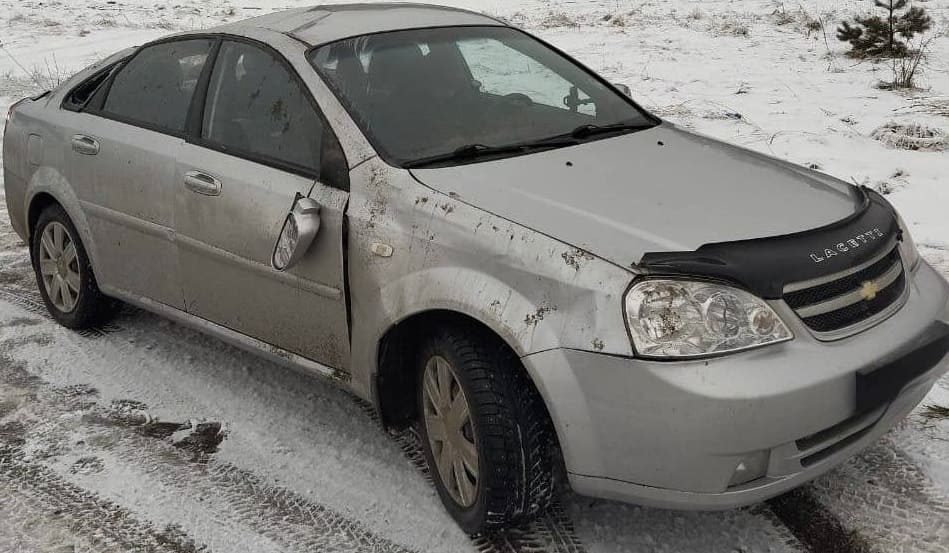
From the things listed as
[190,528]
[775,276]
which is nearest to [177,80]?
[190,528]

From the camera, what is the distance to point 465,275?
109 inches

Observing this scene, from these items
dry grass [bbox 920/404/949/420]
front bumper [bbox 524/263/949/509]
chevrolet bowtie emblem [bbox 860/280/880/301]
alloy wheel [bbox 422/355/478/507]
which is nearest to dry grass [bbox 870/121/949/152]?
dry grass [bbox 920/404/949/420]

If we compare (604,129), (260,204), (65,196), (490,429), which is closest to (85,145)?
(65,196)

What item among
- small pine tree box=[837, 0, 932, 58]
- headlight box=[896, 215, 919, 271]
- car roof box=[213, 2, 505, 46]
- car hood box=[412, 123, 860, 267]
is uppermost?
car roof box=[213, 2, 505, 46]

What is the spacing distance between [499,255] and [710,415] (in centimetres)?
74

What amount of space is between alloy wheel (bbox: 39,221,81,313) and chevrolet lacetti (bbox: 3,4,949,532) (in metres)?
0.13

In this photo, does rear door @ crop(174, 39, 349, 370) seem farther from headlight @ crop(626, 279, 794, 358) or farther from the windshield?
headlight @ crop(626, 279, 794, 358)

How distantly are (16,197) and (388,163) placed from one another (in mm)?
2606

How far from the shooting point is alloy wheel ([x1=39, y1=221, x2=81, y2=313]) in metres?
4.57

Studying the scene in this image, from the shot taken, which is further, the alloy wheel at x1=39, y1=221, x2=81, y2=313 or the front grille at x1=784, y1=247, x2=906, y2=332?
the alloy wheel at x1=39, y1=221, x2=81, y2=313

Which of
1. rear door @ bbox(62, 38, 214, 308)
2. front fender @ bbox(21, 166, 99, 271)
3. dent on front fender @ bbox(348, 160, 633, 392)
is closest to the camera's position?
dent on front fender @ bbox(348, 160, 633, 392)

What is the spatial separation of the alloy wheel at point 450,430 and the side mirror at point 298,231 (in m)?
0.59

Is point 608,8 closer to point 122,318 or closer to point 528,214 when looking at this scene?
point 122,318

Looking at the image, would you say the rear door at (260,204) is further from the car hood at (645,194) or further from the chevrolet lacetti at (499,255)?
the car hood at (645,194)
